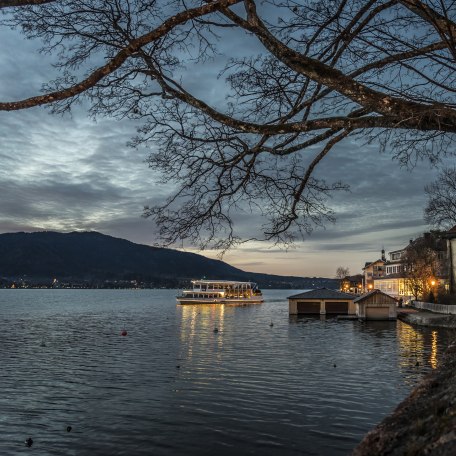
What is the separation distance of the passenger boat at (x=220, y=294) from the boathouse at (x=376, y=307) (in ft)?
231

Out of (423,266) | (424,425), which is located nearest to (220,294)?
(423,266)

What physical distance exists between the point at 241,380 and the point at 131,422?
28.7ft

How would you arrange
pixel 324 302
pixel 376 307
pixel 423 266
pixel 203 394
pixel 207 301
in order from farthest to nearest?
pixel 207 301 < pixel 324 302 < pixel 423 266 < pixel 376 307 < pixel 203 394

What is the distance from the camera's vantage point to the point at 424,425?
480 cm

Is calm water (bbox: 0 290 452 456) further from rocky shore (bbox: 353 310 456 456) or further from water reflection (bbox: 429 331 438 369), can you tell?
rocky shore (bbox: 353 310 456 456)

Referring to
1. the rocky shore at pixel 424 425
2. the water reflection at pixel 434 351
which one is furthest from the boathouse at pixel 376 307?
the rocky shore at pixel 424 425

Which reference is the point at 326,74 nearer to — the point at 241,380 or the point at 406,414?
the point at 406,414

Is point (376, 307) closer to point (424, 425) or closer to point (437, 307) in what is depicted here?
point (437, 307)

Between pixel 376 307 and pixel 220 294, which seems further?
pixel 220 294

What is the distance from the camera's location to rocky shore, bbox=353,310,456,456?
4.25 m

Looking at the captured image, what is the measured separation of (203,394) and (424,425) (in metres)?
18.6

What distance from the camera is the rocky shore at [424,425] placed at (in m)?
4.25

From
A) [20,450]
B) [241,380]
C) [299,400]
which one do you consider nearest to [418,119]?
[20,450]

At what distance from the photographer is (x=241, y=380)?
25.3 metres
